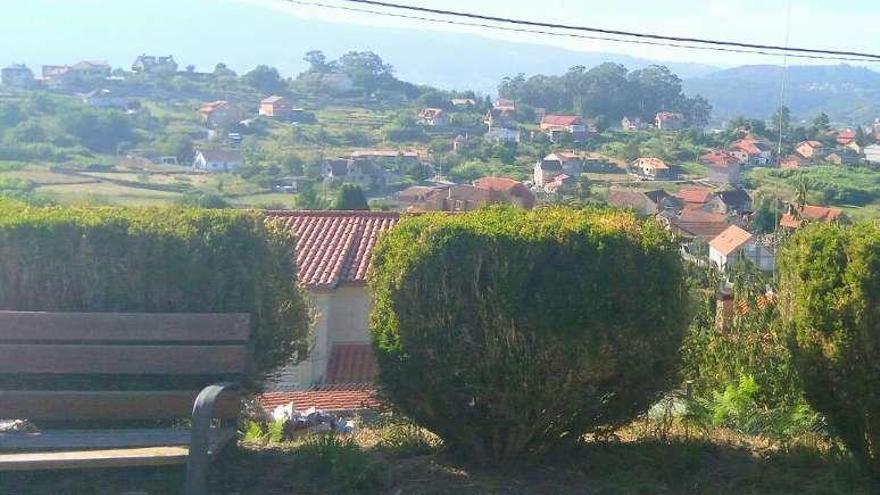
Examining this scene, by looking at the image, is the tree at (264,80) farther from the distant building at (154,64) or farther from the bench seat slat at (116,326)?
the bench seat slat at (116,326)

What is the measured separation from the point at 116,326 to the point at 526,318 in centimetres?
182

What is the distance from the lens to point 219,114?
182 feet

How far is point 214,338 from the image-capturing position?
179 inches

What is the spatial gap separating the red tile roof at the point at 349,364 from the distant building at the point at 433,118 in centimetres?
4671

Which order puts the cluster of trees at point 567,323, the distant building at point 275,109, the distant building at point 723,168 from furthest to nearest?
the distant building at point 275,109 → the distant building at point 723,168 → the cluster of trees at point 567,323

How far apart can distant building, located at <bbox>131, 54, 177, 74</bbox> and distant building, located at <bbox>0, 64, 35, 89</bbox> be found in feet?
37.7

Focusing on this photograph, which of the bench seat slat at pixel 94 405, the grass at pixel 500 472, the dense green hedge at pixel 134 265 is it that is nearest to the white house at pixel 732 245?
the grass at pixel 500 472

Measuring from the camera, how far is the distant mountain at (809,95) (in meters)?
50.0

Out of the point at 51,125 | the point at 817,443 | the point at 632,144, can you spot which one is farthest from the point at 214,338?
the point at 632,144

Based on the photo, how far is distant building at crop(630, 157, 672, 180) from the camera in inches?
2092

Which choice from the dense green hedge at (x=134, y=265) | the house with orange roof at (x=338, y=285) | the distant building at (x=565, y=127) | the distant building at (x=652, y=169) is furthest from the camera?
the distant building at (x=565, y=127)

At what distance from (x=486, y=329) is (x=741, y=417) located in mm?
1959

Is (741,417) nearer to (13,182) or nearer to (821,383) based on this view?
(821,383)

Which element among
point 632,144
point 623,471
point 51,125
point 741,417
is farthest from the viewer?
point 632,144
